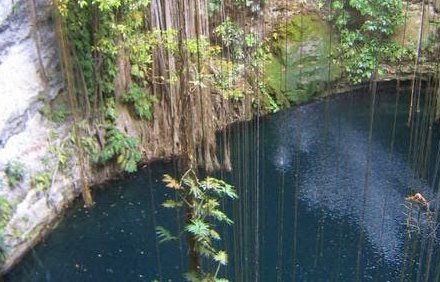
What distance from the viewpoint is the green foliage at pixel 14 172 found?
5.19m

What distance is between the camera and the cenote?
16.5 feet

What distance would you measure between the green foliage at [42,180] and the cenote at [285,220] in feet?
1.54

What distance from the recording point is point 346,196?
6242 millimetres

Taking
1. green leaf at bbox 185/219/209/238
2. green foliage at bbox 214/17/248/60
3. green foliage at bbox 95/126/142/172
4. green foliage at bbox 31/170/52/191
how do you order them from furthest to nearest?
1. green foliage at bbox 214/17/248/60
2. green foliage at bbox 95/126/142/172
3. green foliage at bbox 31/170/52/191
4. green leaf at bbox 185/219/209/238

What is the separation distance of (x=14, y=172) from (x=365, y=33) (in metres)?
5.92

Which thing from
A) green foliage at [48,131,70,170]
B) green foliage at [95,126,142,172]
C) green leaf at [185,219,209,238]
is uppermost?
green leaf at [185,219,209,238]

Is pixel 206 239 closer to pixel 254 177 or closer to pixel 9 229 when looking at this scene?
pixel 9 229

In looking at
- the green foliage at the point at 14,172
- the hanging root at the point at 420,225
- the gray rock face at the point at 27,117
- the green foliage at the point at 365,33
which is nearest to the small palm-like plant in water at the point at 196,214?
the hanging root at the point at 420,225

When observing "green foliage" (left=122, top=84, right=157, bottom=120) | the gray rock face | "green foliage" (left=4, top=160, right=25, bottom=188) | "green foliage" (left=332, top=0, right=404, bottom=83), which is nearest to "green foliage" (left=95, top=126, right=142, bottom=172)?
"green foliage" (left=122, top=84, right=157, bottom=120)

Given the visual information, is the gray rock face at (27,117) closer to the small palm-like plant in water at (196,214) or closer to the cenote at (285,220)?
the cenote at (285,220)

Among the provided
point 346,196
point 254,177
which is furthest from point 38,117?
point 346,196

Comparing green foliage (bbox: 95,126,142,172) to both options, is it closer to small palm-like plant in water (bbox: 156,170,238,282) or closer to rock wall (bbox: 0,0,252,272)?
rock wall (bbox: 0,0,252,272)

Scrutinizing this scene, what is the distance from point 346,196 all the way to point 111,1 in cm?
339

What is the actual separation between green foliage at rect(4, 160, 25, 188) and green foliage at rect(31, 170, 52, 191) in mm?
215
